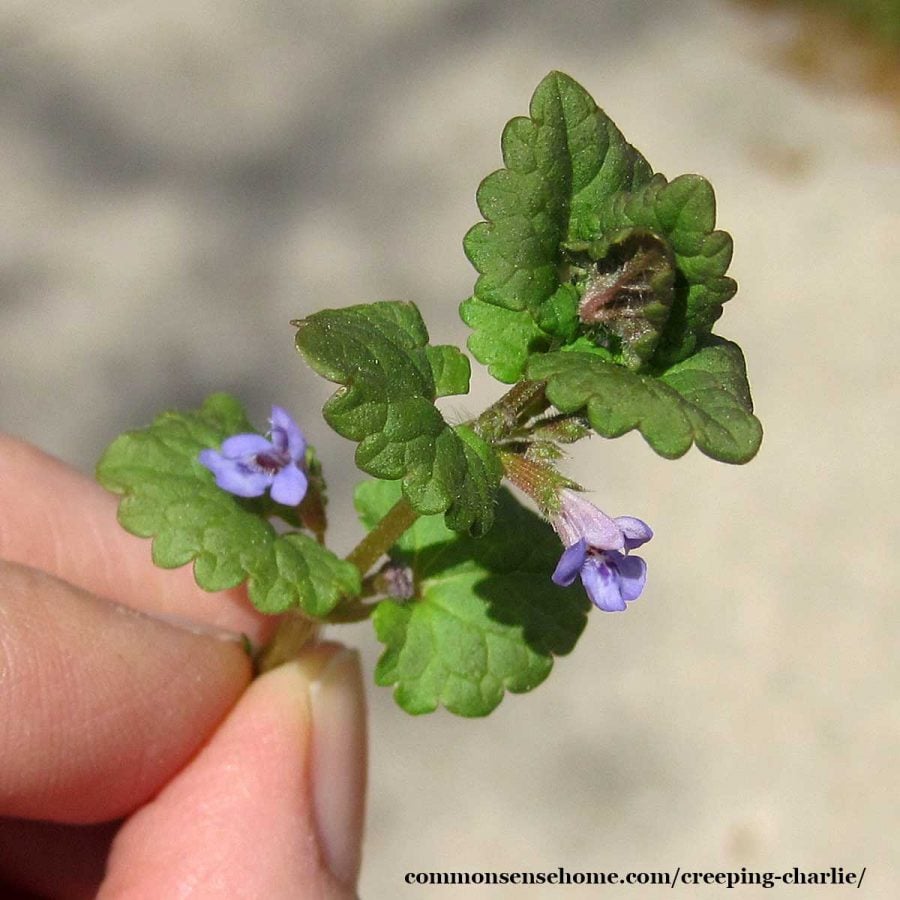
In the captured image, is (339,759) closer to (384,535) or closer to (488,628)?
(488,628)

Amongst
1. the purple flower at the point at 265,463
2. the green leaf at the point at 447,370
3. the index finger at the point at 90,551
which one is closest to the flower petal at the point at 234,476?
the purple flower at the point at 265,463

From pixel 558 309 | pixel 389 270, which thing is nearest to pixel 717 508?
pixel 389 270

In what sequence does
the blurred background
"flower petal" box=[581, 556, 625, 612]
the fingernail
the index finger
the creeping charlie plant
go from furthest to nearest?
1. the blurred background
2. the index finger
3. the fingernail
4. "flower petal" box=[581, 556, 625, 612]
5. the creeping charlie plant

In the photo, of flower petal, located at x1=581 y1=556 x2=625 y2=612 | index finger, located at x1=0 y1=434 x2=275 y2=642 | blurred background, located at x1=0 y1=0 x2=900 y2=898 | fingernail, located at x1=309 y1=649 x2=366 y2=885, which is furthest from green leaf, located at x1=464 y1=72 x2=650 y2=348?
blurred background, located at x1=0 y1=0 x2=900 y2=898

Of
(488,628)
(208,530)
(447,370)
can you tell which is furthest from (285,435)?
(488,628)

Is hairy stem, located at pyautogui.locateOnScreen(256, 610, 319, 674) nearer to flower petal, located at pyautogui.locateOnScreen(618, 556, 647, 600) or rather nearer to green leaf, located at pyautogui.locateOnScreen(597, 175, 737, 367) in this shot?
flower petal, located at pyautogui.locateOnScreen(618, 556, 647, 600)

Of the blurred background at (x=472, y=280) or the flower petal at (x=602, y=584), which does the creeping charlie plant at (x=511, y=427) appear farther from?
the blurred background at (x=472, y=280)

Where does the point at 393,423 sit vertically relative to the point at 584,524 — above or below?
above

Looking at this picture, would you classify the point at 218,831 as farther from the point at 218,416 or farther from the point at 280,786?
the point at 218,416
